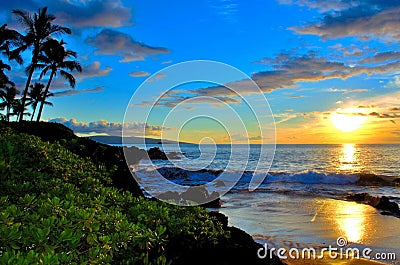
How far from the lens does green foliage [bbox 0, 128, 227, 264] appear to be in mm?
2709

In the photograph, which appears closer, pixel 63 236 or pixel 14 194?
pixel 63 236

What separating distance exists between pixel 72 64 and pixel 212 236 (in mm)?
33848

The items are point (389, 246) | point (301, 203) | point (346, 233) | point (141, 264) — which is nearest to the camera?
point (141, 264)

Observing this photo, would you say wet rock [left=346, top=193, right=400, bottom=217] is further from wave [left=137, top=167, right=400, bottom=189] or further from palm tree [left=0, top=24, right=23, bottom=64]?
palm tree [left=0, top=24, right=23, bottom=64]

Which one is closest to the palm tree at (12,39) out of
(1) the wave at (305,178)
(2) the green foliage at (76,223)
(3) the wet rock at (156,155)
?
(1) the wave at (305,178)

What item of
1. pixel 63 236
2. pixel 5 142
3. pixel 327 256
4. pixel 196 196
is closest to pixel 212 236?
pixel 63 236

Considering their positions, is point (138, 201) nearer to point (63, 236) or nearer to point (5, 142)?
point (63, 236)

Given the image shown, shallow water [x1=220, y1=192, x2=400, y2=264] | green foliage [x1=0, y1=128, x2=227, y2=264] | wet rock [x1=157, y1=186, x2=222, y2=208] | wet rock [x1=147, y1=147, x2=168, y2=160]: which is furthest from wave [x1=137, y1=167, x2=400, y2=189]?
wet rock [x1=147, y1=147, x2=168, y2=160]

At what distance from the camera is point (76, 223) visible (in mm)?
3164

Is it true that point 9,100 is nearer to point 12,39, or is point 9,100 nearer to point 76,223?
point 12,39

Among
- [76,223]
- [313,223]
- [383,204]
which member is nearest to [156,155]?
[383,204]

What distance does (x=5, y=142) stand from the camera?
6426 mm

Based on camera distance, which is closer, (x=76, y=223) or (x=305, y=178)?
(x=76, y=223)

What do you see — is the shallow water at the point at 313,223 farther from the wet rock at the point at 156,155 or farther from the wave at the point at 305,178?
the wet rock at the point at 156,155
